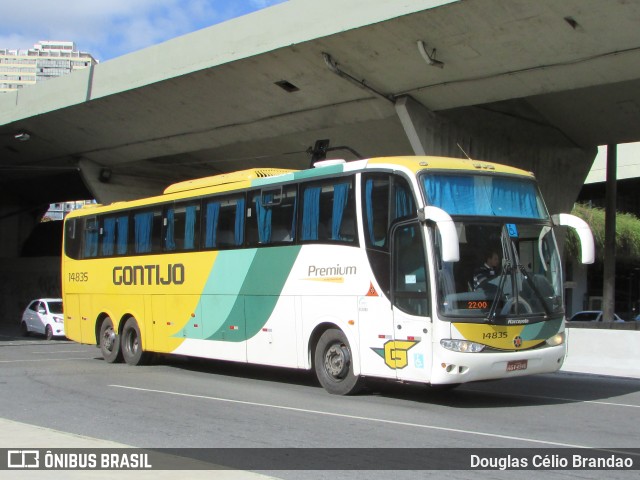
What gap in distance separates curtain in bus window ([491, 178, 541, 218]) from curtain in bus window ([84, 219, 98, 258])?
1086 centimetres

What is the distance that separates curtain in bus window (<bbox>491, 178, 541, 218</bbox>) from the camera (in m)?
11.5

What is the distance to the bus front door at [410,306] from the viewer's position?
35.4 ft

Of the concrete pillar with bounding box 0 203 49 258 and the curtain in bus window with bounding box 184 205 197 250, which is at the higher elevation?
the concrete pillar with bounding box 0 203 49 258

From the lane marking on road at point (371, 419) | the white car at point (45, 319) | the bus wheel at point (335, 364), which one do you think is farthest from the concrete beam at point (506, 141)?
the white car at point (45, 319)

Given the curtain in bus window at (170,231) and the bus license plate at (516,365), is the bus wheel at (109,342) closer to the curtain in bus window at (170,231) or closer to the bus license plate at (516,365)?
the curtain in bus window at (170,231)

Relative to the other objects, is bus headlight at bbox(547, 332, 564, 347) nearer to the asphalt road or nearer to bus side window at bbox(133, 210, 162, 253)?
the asphalt road

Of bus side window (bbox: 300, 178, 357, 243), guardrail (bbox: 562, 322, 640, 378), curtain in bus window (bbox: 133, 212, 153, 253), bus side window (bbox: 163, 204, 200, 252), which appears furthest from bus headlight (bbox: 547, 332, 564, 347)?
curtain in bus window (bbox: 133, 212, 153, 253)

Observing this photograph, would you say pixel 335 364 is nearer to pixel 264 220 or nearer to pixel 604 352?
pixel 264 220

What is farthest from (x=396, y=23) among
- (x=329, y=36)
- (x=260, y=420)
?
(x=260, y=420)

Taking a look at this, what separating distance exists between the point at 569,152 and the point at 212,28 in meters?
12.9

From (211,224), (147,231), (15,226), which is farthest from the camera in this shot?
(15,226)

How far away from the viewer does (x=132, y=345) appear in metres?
17.9

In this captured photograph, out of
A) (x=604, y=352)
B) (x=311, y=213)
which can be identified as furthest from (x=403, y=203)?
(x=604, y=352)

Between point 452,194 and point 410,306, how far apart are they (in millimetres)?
1727
